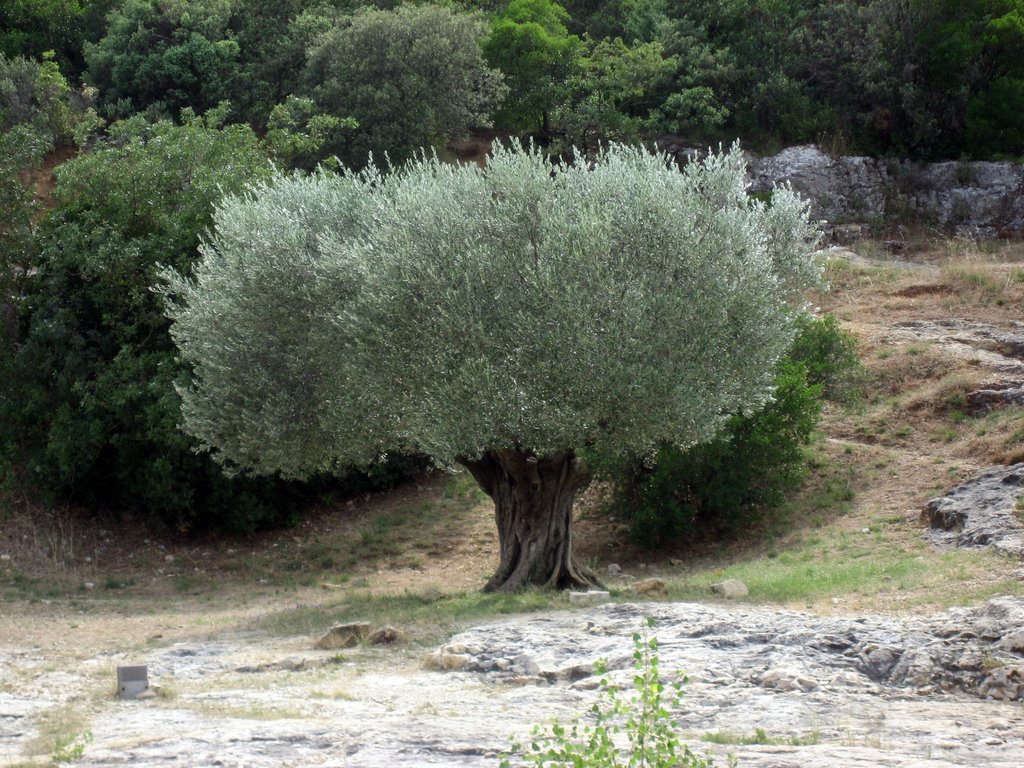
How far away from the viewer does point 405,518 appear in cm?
2288

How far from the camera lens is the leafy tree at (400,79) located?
32.1 meters

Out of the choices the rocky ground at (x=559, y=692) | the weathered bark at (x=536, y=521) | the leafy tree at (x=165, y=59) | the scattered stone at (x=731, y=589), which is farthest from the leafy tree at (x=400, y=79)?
the rocky ground at (x=559, y=692)

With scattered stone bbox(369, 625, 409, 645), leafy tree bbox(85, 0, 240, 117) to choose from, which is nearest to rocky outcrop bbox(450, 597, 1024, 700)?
scattered stone bbox(369, 625, 409, 645)

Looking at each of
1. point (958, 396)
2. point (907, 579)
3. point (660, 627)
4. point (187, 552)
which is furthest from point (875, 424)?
point (187, 552)

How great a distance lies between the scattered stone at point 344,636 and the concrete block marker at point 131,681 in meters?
2.54

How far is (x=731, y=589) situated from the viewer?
47.3 feet

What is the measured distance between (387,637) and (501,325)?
381 centimetres

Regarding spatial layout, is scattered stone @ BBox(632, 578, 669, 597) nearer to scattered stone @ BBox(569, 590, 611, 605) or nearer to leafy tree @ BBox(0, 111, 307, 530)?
scattered stone @ BBox(569, 590, 611, 605)

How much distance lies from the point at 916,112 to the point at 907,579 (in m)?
23.3

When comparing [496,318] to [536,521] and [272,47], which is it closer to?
[536,521]

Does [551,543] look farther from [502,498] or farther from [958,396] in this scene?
[958,396]

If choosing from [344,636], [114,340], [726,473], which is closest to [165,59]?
[114,340]

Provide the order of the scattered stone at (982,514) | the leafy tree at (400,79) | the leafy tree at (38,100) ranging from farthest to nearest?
the leafy tree at (400,79) < the leafy tree at (38,100) < the scattered stone at (982,514)

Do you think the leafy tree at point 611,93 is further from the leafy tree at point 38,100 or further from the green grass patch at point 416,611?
the green grass patch at point 416,611
